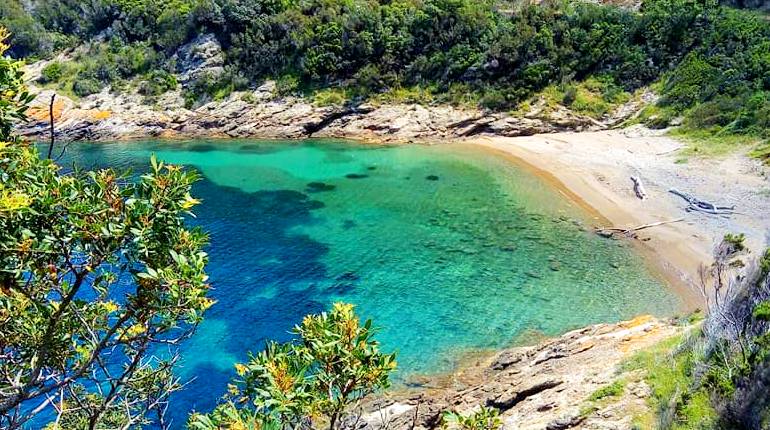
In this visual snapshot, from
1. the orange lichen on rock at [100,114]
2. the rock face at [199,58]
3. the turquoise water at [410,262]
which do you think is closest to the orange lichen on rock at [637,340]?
the turquoise water at [410,262]

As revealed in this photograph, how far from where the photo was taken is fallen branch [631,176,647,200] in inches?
1183

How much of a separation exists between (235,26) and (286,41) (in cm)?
776

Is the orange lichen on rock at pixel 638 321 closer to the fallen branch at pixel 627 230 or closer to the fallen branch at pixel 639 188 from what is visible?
the fallen branch at pixel 627 230

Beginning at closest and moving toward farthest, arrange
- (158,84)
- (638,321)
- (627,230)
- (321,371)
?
1. (321,371)
2. (638,321)
3. (627,230)
4. (158,84)

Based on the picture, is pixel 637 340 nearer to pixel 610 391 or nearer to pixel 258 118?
pixel 610 391

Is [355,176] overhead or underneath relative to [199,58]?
underneath

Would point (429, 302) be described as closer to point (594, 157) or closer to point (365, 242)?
point (365, 242)

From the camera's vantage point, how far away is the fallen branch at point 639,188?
30.0 m

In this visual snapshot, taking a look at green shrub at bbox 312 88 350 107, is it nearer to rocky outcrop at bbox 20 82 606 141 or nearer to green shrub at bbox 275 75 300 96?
rocky outcrop at bbox 20 82 606 141

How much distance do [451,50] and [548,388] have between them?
43669 millimetres

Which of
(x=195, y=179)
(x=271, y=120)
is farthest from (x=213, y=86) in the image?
(x=195, y=179)

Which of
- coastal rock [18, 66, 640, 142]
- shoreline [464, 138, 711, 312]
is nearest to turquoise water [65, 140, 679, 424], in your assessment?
shoreline [464, 138, 711, 312]

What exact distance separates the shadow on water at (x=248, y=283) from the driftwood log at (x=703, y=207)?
20781 millimetres

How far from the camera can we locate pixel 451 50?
2012 inches
